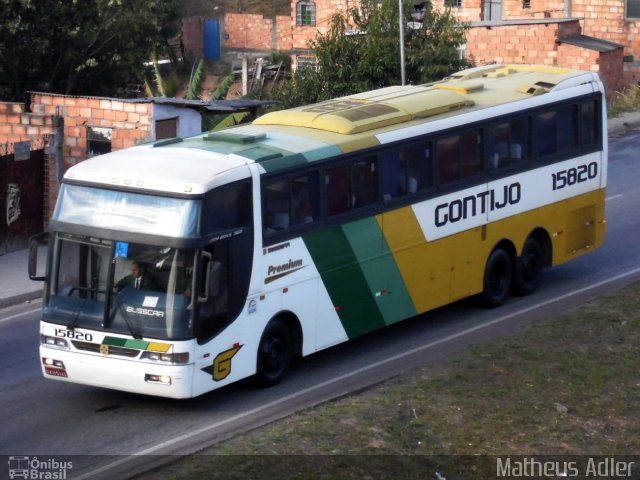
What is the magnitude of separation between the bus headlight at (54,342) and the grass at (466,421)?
2276 mm

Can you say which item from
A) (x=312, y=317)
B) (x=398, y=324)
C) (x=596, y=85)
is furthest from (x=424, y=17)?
(x=312, y=317)

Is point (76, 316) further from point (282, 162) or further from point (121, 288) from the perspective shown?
point (282, 162)

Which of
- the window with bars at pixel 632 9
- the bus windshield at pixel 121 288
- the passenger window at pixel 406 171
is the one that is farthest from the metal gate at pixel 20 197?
the window with bars at pixel 632 9

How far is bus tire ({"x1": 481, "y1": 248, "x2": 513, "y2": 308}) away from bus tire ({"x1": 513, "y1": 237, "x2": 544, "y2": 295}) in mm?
162

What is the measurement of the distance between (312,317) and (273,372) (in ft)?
2.48

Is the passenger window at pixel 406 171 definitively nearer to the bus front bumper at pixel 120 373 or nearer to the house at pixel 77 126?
the bus front bumper at pixel 120 373

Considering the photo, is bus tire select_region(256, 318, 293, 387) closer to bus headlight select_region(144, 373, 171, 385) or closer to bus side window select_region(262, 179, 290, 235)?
bus side window select_region(262, 179, 290, 235)

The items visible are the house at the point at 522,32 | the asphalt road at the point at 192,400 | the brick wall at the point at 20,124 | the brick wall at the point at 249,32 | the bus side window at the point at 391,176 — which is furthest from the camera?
the brick wall at the point at 249,32

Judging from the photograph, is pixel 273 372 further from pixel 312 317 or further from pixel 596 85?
pixel 596 85

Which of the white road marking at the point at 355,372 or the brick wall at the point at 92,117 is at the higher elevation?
the brick wall at the point at 92,117

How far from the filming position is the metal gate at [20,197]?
2105 centimetres

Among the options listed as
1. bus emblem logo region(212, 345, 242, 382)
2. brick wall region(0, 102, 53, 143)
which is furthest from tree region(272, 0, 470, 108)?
bus emblem logo region(212, 345, 242, 382)

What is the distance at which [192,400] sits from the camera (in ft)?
42.0

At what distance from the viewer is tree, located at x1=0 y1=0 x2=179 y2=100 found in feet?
79.5
